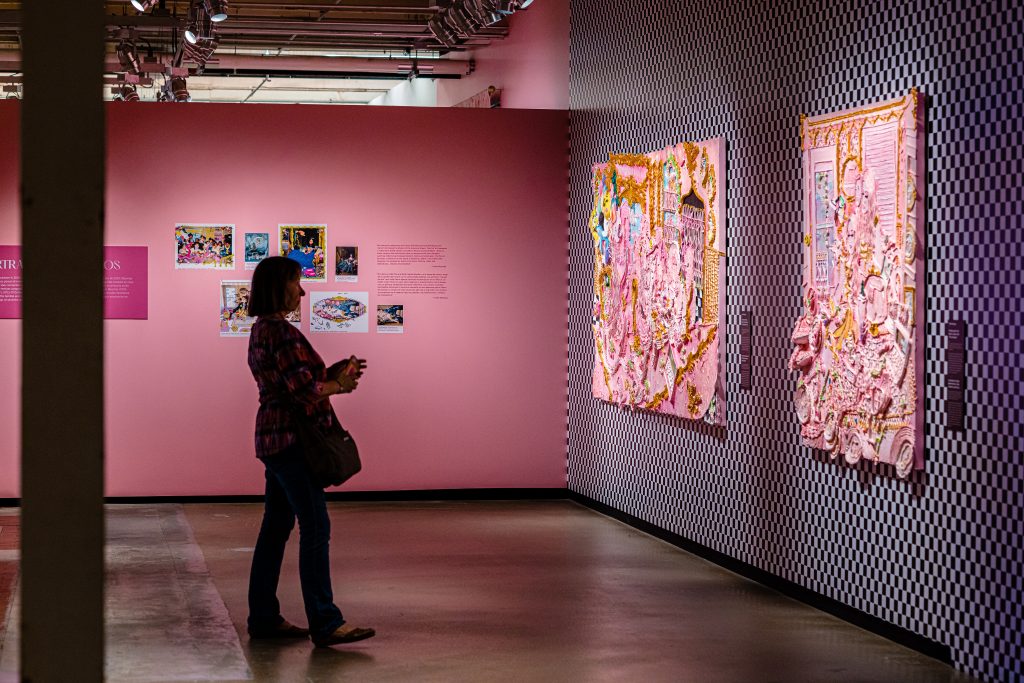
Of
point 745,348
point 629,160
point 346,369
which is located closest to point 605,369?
point 629,160

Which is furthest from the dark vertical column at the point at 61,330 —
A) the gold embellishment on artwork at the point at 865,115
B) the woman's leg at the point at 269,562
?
the gold embellishment on artwork at the point at 865,115

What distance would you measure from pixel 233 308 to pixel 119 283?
82cm

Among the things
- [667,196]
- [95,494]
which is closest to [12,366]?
[667,196]

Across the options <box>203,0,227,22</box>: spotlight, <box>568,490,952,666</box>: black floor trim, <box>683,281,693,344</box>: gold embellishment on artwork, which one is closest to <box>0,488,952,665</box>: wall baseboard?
<box>568,490,952,666</box>: black floor trim

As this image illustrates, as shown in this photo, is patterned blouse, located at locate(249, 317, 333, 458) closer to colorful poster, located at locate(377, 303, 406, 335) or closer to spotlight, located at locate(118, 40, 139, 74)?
colorful poster, located at locate(377, 303, 406, 335)

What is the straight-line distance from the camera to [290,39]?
1519cm

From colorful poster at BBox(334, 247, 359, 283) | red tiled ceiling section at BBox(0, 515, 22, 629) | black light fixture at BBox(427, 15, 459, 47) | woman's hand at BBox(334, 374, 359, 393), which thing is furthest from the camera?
colorful poster at BBox(334, 247, 359, 283)

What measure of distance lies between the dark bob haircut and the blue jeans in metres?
0.57

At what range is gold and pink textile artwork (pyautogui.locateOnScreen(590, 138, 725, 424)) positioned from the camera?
8.08 meters

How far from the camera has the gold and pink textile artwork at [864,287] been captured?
19.5 ft

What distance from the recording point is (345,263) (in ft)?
35.2

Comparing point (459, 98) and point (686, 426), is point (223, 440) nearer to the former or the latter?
point (686, 426)

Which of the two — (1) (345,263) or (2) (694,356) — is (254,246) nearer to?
(1) (345,263)

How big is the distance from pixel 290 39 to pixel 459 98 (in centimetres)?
197
